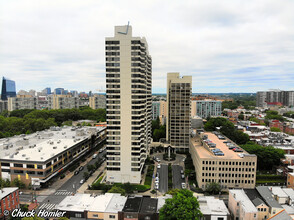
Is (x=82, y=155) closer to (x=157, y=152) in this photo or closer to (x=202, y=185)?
(x=157, y=152)

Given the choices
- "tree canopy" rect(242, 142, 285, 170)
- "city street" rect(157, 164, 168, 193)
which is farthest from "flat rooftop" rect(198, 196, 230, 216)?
"tree canopy" rect(242, 142, 285, 170)

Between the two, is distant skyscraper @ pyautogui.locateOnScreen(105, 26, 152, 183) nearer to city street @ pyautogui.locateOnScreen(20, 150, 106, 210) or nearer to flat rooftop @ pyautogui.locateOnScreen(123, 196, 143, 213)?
city street @ pyautogui.locateOnScreen(20, 150, 106, 210)

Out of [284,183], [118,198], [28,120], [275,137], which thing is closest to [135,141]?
[118,198]

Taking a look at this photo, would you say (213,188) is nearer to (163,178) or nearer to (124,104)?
(163,178)

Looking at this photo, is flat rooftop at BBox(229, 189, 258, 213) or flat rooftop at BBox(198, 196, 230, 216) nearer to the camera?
flat rooftop at BBox(198, 196, 230, 216)

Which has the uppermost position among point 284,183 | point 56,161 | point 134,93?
point 134,93

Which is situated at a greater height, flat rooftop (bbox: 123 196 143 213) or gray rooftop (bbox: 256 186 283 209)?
gray rooftop (bbox: 256 186 283 209)

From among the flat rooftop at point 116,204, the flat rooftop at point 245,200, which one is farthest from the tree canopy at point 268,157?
the flat rooftop at point 116,204
